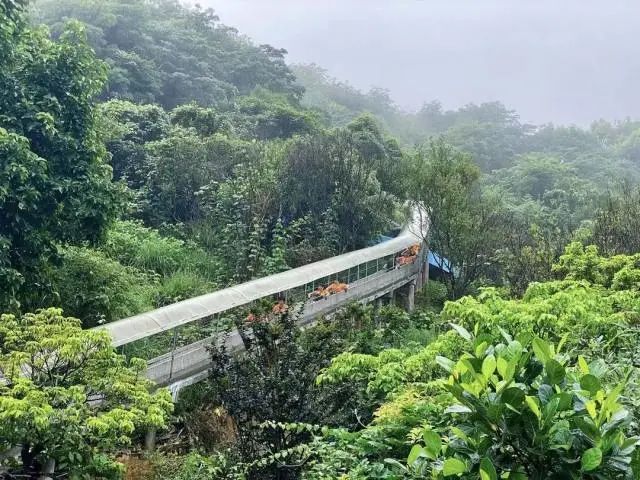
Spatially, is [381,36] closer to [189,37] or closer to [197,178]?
[189,37]

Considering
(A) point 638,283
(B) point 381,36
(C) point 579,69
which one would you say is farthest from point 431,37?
(A) point 638,283

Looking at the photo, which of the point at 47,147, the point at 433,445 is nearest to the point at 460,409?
the point at 433,445

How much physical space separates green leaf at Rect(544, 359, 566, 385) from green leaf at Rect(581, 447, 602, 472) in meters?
0.26

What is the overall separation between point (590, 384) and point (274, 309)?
Answer: 25.4ft

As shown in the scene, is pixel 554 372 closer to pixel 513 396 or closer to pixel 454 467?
pixel 513 396

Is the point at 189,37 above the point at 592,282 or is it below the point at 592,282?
above

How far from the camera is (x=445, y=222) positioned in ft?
51.6

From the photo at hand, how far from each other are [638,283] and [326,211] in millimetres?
10516

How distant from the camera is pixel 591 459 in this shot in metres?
1.78

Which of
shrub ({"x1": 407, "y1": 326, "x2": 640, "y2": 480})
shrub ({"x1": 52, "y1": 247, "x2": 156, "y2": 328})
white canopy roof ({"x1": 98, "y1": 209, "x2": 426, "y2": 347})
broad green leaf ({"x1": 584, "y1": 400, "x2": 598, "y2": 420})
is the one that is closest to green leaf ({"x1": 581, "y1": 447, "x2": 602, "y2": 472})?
shrub ({"x1": 407, "y1": 326, "x2": 640, "y2": 480})

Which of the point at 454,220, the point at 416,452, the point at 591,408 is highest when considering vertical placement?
the point at 591,408

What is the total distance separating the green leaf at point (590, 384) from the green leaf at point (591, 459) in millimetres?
213

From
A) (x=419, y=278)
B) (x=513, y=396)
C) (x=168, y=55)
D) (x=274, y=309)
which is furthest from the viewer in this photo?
(x=168, y=55)

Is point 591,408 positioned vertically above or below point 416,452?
above
